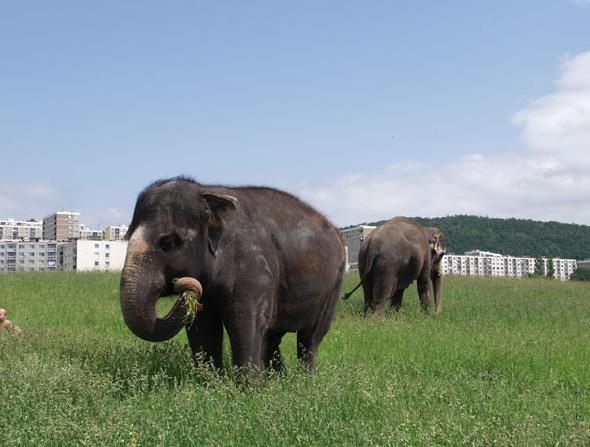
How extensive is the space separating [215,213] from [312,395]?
2.21m

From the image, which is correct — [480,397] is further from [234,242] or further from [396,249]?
[396,249]

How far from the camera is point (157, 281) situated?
7.78 m

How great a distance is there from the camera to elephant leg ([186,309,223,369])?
8.61 metres

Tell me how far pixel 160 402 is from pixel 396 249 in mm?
12682

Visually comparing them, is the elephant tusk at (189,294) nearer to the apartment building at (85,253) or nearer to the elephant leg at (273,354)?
the elephant leg at (273,354)

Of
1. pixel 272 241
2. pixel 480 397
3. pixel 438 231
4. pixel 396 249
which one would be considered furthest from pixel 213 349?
pixel 438 231

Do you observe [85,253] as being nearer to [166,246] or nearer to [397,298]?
[397,298]

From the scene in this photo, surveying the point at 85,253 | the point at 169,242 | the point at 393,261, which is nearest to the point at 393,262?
the point at 393,261

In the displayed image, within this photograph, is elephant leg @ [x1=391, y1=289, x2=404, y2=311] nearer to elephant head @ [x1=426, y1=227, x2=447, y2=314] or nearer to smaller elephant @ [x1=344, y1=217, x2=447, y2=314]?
smaller elephant @ [x1=344, y1=217, x2=447, y2=314]

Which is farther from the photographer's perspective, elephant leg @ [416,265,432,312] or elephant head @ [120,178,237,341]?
elephant leg @ [416,265,432,312]

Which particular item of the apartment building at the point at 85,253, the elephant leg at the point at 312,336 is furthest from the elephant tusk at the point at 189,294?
the apartment building at the point at 85,253

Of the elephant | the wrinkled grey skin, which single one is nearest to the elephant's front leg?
the elephant

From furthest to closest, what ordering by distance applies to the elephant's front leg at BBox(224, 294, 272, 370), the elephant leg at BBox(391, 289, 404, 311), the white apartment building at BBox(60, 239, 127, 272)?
1. the white apartment building at BBox(60, 239, 127, 272)
2. the elephant leg at BBox(391, 289, 404, 311)
3. the elephant's front leg at BBox(224, 294, 272, 370)

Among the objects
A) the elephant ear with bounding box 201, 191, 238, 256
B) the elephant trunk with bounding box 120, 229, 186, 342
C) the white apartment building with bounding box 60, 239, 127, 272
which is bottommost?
the elephant trunk with bounding box 120, 229, 186, 342
